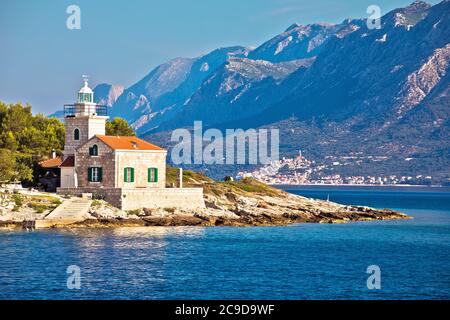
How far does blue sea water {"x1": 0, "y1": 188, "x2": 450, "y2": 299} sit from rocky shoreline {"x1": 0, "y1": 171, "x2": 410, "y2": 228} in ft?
6.03

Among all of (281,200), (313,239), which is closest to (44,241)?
(313,239)

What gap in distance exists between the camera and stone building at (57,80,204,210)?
3061 inches

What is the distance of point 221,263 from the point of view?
59.8 metres

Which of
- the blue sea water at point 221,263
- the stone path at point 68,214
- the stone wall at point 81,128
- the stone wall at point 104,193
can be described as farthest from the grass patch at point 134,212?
the stone wall at point 81,128

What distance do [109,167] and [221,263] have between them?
21.0 m

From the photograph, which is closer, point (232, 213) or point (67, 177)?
point (67, 177)

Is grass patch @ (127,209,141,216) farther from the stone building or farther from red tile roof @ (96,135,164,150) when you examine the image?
red tile roof @ (96,135,164,150)

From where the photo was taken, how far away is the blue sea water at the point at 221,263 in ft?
162

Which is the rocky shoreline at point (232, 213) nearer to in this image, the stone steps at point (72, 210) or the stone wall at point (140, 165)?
the stone steps at point (72, 210)

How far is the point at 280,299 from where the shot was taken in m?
47.3

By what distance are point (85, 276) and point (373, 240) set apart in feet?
102

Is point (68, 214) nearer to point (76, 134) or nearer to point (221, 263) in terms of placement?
point (76, 134)

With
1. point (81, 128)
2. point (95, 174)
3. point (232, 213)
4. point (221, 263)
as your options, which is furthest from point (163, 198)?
point (221, 263)

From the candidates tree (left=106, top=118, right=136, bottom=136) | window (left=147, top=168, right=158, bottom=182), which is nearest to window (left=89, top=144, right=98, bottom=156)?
window (left=147, top=168, right=158, bottom=182)
